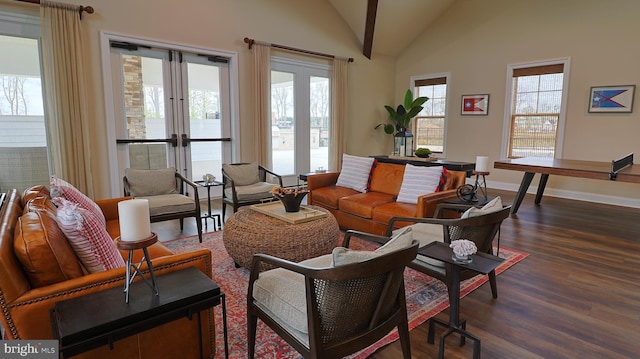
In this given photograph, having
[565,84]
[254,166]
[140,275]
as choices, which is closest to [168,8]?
[254,166]

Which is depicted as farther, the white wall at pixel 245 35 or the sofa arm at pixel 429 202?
the white wall at pixel 245 35

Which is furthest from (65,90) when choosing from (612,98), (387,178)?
(612,98)

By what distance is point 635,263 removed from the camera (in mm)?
3338

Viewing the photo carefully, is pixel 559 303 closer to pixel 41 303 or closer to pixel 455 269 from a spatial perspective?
pixel 455 269

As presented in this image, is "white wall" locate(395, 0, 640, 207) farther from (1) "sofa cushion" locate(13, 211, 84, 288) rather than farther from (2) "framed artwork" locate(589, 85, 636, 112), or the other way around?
(1) "sofa cushion" locate(13, 211, 84, 288)

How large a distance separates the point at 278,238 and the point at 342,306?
1320mm

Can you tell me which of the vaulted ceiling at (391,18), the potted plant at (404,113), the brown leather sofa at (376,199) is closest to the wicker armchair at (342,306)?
the brown leather sofa at (376,199)

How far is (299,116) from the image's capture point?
7.05 metres

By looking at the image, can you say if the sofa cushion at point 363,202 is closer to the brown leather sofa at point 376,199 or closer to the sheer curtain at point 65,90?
the brown leather sofa at point 376,199

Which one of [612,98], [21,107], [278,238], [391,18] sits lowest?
[278,238]

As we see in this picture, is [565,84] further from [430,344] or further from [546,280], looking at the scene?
[430,344]

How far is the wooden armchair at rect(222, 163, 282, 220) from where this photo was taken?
4.34 metres

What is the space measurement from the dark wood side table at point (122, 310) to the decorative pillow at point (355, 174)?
2.96 metres

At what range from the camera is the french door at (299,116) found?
676cm
